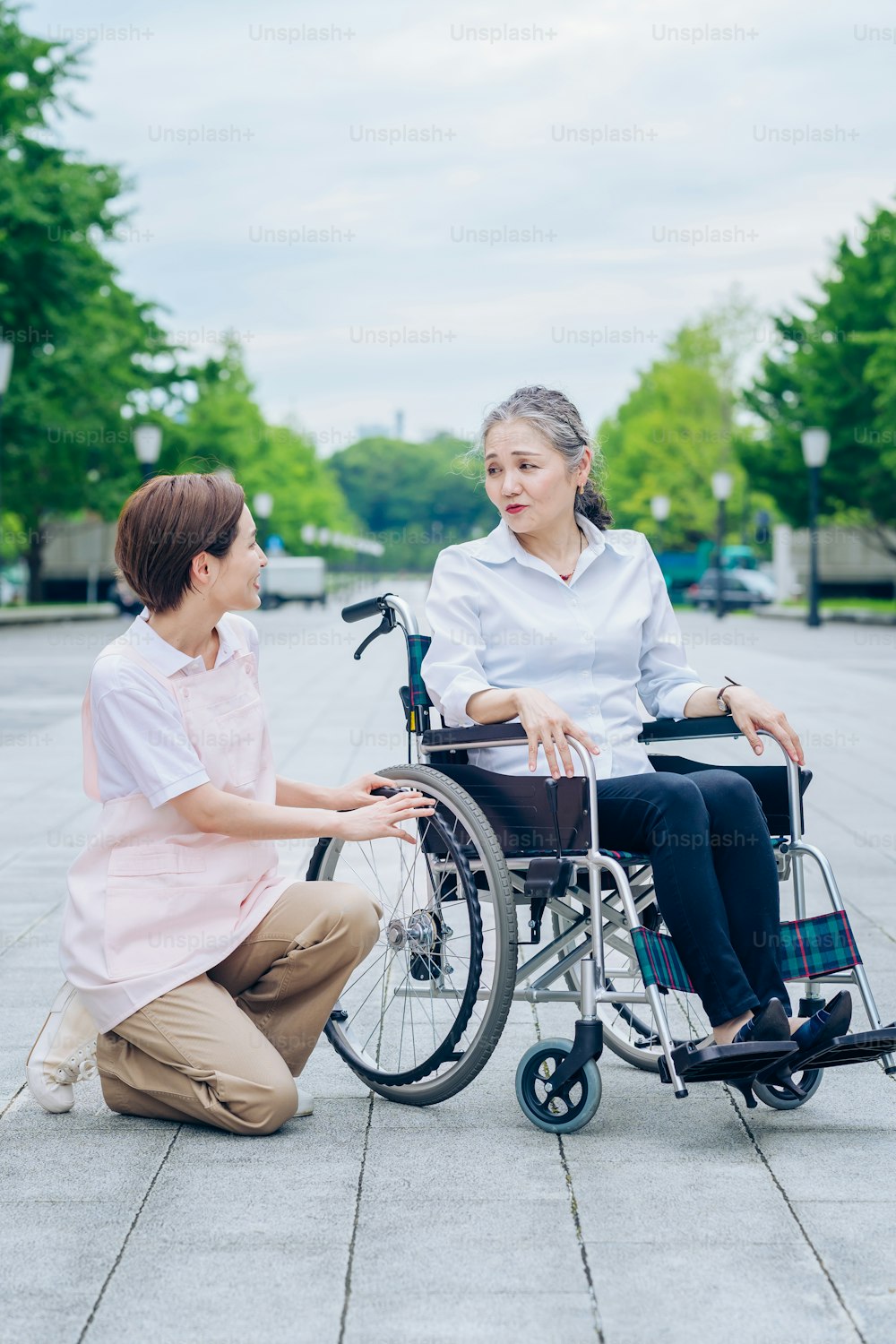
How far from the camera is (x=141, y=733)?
347 cm

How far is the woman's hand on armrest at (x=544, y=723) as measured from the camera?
3.39 m

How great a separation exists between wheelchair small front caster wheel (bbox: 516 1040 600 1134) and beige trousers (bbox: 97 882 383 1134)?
44 cm

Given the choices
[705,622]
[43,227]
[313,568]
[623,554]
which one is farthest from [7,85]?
[623,554]

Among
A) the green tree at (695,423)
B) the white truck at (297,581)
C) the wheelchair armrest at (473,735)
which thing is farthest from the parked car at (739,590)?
the wheelchair armrest at (473,735)

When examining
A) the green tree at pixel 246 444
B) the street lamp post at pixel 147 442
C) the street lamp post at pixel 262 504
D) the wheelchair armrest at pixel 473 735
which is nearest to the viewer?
the wheelchair armrest at pixel 473 735

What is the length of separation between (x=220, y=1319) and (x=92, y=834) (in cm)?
136

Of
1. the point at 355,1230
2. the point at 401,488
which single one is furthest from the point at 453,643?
the point at 401,488

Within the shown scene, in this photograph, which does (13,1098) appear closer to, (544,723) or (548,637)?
(544,723)

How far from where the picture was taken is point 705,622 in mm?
35094

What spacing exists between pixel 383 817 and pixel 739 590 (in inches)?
1617

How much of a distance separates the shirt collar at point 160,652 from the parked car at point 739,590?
129ft

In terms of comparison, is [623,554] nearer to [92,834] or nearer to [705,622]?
[92,834]

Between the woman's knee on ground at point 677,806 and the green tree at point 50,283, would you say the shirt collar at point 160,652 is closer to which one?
the woman's knee on ground at point 677,806

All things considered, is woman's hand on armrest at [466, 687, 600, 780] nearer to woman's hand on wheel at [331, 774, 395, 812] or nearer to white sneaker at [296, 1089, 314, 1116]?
woman's hand on wheel at [331, 774, 395, 812]
